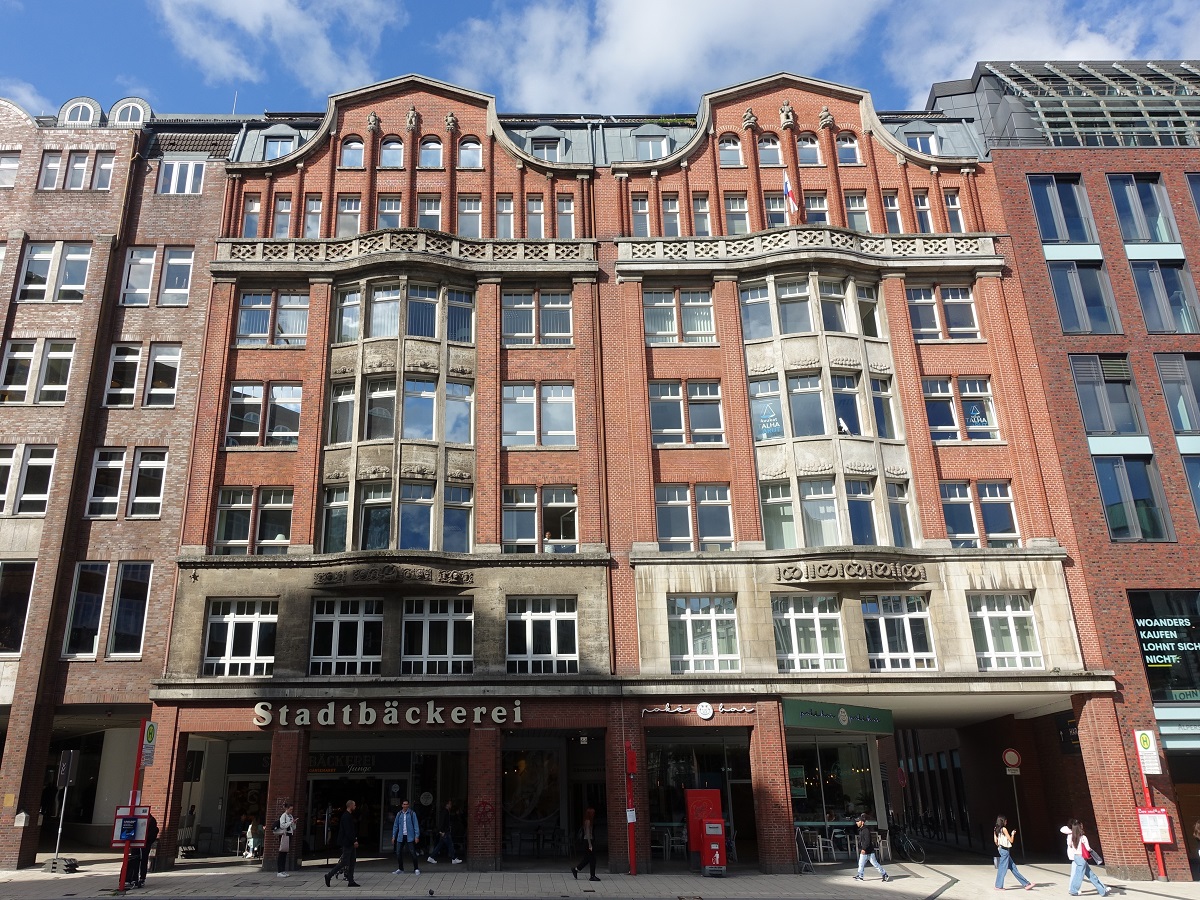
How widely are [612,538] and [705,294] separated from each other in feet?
33.5

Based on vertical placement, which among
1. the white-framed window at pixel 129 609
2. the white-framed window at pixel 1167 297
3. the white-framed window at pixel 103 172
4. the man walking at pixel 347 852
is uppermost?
the white-framed window at pixel 103 172

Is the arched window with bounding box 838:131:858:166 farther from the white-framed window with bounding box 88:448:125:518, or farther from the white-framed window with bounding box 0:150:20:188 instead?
the white-framed window with bounding box 0:150:20:188

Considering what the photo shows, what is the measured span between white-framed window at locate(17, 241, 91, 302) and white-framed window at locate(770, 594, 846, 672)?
2751 centimetres

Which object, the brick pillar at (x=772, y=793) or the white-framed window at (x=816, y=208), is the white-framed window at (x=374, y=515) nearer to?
the brick pillar at (x=772, y=793)

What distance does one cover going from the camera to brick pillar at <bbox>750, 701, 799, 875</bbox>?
2695 cm

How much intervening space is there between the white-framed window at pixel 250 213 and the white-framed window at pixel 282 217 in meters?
0.60

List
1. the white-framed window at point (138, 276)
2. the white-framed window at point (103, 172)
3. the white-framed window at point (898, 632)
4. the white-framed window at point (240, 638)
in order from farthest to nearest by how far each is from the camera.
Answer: the white-framed window at point (103, 172) < the white-framed window at point (138, 276) < the white-framed window at point (898, 632) < the white-framed window at point (240, 638)

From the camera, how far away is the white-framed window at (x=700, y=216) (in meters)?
35.3

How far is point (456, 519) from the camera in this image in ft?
101

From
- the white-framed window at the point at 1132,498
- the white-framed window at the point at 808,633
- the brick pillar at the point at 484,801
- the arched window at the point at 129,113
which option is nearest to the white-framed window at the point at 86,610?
the brick pillar at the point at 484,801

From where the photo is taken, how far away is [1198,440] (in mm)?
31562

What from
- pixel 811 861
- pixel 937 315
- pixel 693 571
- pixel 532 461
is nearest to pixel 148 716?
pixel 532 461

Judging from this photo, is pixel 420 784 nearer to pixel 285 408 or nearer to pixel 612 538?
pixel 612 538

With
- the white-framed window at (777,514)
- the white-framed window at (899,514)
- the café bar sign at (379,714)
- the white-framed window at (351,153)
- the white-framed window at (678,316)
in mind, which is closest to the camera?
the café bar sign at (379,714)
